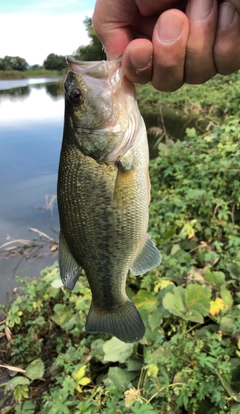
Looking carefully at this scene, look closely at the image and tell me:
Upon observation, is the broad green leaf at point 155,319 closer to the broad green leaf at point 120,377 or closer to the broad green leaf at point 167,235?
the broad green leaf at point 120,377

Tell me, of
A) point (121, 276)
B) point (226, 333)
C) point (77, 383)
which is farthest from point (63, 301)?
point (121, 276)

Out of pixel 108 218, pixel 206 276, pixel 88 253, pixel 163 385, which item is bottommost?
pixel 163 385

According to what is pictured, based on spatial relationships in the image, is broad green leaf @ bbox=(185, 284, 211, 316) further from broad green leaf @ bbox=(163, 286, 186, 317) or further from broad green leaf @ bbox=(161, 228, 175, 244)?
broad green leaf @ bbox=(161, 228, 175, 244)

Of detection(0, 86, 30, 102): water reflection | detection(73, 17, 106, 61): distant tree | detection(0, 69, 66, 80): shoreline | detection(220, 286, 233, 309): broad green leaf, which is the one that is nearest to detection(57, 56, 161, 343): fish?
detection(220, 286, 233, 309): broad green leaf

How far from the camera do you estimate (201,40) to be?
1.39 meters

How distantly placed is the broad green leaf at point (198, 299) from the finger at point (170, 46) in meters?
1.74

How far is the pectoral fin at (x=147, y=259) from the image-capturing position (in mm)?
1725

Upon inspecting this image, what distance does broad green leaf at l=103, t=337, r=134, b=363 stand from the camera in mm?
2807

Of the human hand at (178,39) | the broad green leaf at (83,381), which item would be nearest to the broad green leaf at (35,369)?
the broad green leaf at (83,381)

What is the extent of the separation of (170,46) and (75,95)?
0.47m

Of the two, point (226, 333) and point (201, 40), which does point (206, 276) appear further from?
point (201, 40)

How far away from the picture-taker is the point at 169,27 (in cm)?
135

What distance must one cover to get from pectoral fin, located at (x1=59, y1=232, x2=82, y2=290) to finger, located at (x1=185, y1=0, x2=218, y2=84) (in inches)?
37.8

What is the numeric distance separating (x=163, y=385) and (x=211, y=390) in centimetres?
30
